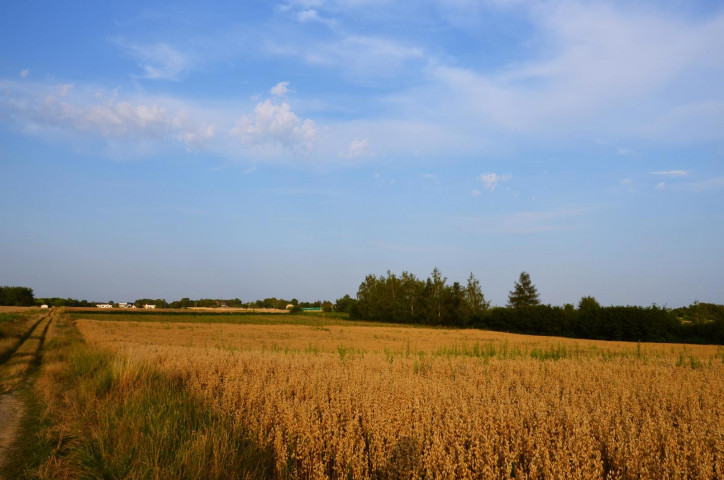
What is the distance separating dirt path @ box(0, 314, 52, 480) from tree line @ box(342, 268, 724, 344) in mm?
60412

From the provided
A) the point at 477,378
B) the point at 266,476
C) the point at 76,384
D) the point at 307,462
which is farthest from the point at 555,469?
the point at 76,384

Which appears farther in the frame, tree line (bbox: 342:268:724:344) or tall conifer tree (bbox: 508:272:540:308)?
tall conifer tree (bbox: 508:272:540:308)

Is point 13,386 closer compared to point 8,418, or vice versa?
point 8,418

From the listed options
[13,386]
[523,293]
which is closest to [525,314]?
[523,293]

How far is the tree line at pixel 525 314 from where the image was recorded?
53406mm

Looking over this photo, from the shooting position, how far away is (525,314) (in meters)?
69.8

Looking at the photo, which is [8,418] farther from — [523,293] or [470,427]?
[523,293]

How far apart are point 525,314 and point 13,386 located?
223ft

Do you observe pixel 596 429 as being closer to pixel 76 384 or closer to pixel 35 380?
pixel 76 384

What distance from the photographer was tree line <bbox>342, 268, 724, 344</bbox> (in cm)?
5341

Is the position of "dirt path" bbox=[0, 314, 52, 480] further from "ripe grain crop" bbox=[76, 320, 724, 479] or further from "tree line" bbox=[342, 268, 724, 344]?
"tree line" bbox=[342, 268, 724, 344]

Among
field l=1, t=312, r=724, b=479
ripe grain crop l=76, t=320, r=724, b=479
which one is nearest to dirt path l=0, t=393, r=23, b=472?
field l=1, t=312, r=724, b=479

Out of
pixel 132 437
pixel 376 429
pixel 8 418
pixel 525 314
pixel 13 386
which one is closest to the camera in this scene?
pixel 376 429

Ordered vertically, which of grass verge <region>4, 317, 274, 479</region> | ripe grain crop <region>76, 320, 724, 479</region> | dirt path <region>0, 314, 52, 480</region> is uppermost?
ripe grain crop <region>76, 320, 724, 479</region>
